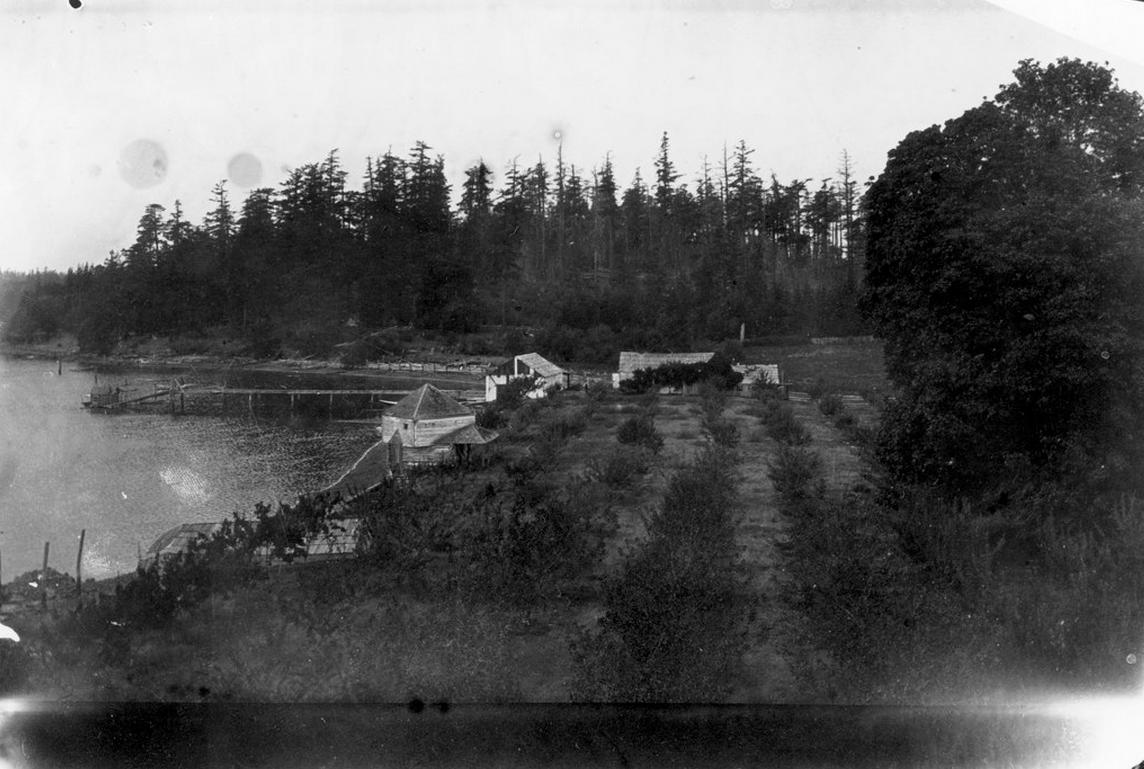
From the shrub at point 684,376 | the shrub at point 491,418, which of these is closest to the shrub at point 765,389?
the shrub at point 684,376

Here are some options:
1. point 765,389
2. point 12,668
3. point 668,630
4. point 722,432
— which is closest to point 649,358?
point 722,432

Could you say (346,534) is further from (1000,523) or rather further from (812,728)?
(1000,523)

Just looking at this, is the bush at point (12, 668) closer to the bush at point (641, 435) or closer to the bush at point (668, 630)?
the bush at point (668, 630)

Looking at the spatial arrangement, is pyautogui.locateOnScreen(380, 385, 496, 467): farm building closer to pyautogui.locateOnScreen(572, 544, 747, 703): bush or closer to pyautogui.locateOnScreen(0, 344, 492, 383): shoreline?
pyautogui.locateOnScreen(0, 344, 492, 383): shoreline

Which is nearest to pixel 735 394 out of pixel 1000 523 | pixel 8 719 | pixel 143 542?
pixel 1000 523

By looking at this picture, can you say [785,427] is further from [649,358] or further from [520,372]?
[520,372]

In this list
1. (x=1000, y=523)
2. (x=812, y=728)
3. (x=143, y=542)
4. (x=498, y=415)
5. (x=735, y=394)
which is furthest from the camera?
(x=735, y=394)
